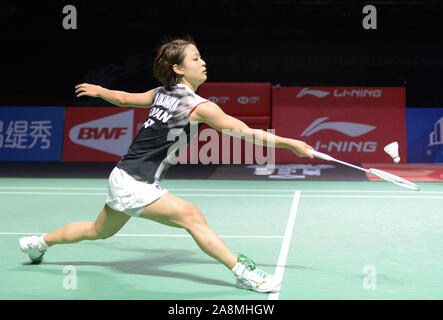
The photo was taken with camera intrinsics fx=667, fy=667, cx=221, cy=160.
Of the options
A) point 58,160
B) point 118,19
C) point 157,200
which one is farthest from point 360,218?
point 118,19

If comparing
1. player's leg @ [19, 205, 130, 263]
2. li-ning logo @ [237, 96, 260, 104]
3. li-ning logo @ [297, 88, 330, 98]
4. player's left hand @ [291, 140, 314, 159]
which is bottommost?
player's leg @ [19, 205, 130, 263]

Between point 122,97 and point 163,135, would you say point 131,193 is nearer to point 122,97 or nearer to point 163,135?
point 163,135

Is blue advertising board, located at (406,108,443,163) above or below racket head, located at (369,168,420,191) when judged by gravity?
above

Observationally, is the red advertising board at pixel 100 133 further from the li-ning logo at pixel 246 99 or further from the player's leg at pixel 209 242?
the player's leg at pixel 209 242

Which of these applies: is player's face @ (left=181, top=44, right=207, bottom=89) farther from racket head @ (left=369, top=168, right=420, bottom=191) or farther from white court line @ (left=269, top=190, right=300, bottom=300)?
white court line @ (left=269, top=190, right=300, bottom=300)

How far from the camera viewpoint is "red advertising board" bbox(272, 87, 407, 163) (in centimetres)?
1185

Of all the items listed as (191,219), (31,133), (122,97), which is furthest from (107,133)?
(191,219)

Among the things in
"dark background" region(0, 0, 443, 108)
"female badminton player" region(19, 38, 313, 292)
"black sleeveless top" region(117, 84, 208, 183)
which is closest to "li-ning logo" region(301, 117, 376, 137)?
"dark background" region(0, 0, 443, 108)

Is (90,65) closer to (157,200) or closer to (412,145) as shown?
(412,145)

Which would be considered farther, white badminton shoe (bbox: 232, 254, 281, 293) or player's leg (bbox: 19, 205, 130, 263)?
player's leg (bbox: 19, 205, 130, 263)

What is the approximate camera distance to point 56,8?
763 inches

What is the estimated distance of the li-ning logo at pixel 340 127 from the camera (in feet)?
39.1

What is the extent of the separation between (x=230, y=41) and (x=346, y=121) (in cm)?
914

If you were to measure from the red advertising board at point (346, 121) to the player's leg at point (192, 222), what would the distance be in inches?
321
